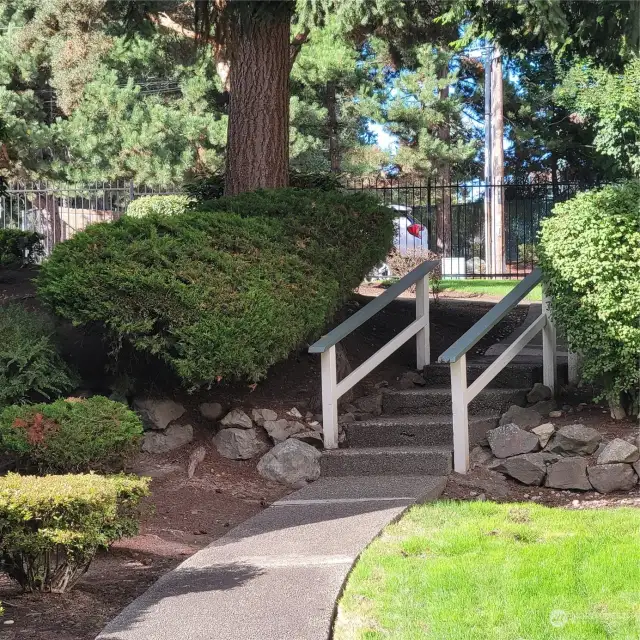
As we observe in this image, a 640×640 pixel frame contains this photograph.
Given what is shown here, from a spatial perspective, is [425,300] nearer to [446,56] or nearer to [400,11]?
[400,11]

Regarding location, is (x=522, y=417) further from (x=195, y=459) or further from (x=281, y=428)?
(x=195, y=459)

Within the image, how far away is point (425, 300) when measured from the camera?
954cm

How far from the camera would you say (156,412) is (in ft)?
26.1

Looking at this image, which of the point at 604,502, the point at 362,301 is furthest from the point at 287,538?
the point at 362,301

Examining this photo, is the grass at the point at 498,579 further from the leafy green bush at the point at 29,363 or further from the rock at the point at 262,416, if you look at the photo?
the leafy green bush at the point at 29,363

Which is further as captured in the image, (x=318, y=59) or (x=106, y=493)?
(x=318, y=59)

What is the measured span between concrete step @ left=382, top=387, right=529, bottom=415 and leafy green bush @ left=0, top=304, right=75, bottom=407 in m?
2.95

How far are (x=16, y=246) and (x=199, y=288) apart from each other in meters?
6.51

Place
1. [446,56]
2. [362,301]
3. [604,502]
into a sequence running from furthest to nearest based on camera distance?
[446,56] → [362,301] → [604,502]

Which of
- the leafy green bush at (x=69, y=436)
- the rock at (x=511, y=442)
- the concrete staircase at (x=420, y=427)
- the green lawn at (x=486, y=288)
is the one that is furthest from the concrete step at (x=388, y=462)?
the green lawn at (x=486, y=288)

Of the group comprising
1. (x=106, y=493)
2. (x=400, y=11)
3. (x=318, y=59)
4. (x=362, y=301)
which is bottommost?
(x=106, y=493)

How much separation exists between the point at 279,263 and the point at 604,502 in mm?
3242

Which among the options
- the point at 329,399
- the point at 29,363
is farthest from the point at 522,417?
the point at 29,363

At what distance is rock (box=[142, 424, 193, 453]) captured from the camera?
786 cm
